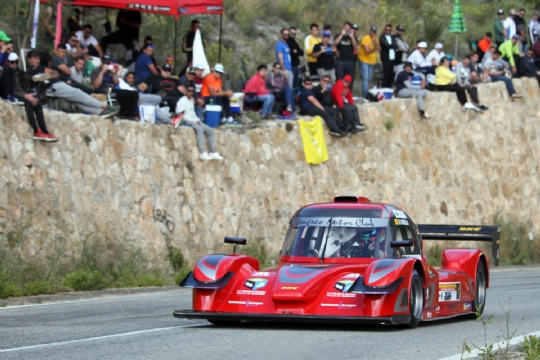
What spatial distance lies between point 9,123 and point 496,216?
1995 cm

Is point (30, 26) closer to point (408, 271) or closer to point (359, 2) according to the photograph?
point (408, 271)

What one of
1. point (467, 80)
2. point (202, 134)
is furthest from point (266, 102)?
point (467, 80)

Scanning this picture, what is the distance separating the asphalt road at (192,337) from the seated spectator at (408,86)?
16.4 meters

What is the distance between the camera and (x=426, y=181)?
3072 centimetres

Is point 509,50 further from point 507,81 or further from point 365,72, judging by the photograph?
point 365,72

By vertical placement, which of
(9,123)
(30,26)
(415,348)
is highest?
(30,26)

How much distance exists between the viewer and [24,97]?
1789 cm

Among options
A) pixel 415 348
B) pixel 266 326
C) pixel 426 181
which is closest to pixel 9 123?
pixel 266 326

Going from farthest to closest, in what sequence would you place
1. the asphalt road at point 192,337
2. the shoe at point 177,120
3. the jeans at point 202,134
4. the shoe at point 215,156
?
the shoe at point 215,156 → the jeans at point 202,134 → the shoe at point 177,120 → the asphalt road at point 192,337

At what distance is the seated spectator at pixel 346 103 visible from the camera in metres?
26.1

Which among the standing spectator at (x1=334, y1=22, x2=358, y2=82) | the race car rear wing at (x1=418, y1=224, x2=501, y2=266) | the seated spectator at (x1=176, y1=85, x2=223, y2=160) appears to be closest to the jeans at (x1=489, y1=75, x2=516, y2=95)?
the standing spectator at (x1=334, y1=22, x2=358, y2=82)

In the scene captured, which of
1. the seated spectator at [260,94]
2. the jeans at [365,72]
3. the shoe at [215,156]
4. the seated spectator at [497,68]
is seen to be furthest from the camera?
the seated spectator at [497,68]

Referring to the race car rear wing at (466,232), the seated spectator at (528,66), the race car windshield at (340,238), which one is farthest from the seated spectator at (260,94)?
the seated spectator at (528,66)

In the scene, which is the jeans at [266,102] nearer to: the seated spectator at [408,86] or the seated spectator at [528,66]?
the seated spectator at [408,86]
